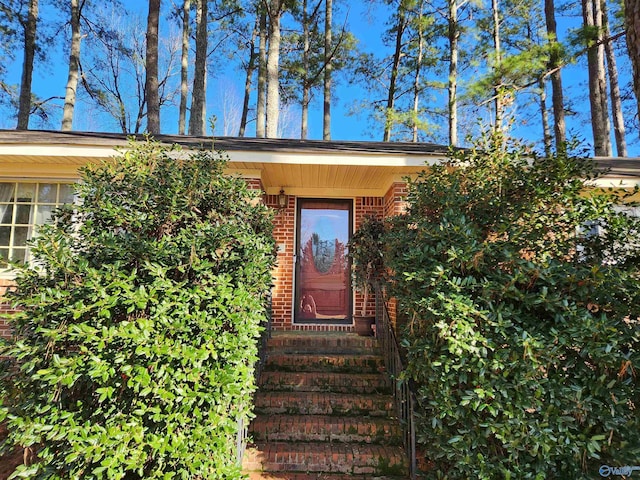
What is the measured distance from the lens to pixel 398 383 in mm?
2793

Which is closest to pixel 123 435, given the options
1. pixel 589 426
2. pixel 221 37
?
pixel 589 426

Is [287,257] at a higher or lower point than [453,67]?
lower

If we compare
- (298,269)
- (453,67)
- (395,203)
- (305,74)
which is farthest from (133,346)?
(305,74)

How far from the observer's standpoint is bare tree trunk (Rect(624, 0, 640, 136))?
2561 millimetres

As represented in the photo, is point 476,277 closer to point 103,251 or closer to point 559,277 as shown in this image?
point 559,277

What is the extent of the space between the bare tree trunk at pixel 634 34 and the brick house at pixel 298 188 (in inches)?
75.7

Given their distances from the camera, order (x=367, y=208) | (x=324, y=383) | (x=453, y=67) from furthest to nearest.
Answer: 1. (x=453, y=67)
2. (x=367, y=208)
3. (x=324, y=383)

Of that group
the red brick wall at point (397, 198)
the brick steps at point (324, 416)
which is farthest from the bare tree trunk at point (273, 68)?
the brick steps at point (324, 416)

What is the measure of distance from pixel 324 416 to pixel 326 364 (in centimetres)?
70

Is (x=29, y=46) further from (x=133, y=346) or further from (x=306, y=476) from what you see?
(x=306, y=476)

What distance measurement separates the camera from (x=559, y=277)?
2430 millimetres

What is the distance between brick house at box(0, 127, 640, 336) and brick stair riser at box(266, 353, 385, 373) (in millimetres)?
1153

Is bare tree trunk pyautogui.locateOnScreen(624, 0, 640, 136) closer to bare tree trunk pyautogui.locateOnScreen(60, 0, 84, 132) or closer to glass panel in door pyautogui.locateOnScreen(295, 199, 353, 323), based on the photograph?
glass panel in door pyautogui.locateOnScreen(295, 199, 353, 323)
